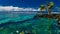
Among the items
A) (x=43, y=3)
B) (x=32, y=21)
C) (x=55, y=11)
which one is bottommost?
(x=32, y=21)

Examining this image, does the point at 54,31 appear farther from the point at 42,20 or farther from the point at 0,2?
the point at 0,2

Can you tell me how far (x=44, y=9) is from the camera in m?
1.66

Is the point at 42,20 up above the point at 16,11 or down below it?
below

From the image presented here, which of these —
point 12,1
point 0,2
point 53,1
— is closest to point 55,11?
point 53,1

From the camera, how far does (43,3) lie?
1.67m

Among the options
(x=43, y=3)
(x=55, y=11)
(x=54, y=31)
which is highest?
(x=43, y=3)

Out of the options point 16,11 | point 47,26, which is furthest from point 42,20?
point 16,11

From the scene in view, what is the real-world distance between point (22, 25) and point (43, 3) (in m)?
0.36

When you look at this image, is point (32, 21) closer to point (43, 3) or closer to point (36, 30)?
point (36, 30)

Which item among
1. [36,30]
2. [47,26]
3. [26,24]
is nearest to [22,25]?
[26,24]

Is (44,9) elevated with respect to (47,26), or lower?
elevated

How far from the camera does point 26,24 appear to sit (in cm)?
167

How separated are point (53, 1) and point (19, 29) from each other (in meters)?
0.52

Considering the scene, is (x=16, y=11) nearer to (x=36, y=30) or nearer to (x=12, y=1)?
(x=12, y=1)
